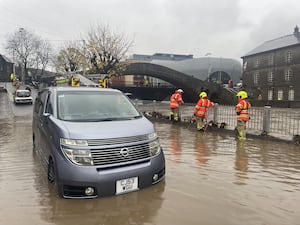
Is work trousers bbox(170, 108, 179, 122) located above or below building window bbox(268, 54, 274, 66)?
below

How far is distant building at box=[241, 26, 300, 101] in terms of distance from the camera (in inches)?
1748

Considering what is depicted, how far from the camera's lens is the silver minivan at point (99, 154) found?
3.94 metres

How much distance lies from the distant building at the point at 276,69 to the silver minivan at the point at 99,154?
44.6 metres

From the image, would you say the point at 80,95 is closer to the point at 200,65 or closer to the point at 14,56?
the point at 14,56

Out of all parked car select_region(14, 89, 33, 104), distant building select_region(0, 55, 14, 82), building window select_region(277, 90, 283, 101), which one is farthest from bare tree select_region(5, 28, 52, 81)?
building window select_region(277, 90, 283, 101)

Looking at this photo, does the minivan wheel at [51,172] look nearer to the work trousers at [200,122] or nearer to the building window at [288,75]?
the work trousers at [200,122]

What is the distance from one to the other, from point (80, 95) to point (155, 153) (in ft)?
6.30

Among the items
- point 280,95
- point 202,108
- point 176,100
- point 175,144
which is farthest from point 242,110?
point 280,95

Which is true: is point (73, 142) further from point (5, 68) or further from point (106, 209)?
point (5, 68)

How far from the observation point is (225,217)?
12.4 ft

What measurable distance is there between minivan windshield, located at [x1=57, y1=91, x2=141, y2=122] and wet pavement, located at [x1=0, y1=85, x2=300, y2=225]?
4.26 feet

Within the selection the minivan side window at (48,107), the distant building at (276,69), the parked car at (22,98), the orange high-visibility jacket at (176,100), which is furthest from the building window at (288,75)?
the minivan side window at (48,107)

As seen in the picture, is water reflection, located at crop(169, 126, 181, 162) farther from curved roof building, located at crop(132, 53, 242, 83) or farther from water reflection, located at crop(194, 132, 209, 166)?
curved roof building, located at crop(132, 53, 242, 83)

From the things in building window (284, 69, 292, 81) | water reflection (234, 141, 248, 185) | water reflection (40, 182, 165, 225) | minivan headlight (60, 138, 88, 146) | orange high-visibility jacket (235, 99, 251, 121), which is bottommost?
water reflection (40, 182, 165, 225)
